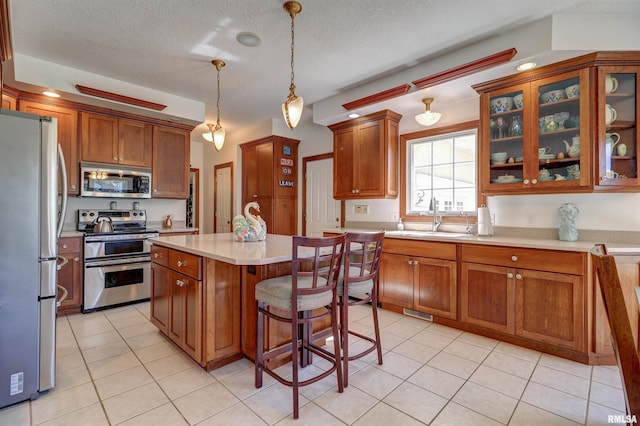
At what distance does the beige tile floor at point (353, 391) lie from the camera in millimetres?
1710

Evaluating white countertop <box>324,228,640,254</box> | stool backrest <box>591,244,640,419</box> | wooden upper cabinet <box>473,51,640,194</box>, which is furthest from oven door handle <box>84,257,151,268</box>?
stool backrest <box>591,244,640,419</box>

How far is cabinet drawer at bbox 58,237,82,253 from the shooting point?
327cm

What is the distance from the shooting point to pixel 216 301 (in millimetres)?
2178

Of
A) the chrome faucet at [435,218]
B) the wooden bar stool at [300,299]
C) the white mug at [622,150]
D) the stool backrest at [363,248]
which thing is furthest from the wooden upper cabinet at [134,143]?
the white mug at [622,150]

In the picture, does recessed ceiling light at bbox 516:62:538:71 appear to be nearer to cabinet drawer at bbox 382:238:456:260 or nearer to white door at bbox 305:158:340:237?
cabinet drawer at bbox 382:238:456:260

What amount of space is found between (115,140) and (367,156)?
321cm

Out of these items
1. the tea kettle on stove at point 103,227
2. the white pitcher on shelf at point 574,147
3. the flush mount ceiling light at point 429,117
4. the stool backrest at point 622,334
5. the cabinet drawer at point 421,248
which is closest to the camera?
the stool backrest at point 622,334

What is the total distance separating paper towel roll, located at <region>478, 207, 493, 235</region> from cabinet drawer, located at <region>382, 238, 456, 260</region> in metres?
0.44

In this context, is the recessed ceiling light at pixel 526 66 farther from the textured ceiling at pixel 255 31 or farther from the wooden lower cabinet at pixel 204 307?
the wooden lower cabinet at pixel 204 307

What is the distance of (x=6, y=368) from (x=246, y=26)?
9.28 ft

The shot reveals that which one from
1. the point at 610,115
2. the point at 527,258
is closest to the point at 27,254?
the point at 527,258

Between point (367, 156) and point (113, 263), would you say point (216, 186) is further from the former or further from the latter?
point (367, 156)

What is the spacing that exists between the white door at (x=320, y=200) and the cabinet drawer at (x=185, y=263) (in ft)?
9.07

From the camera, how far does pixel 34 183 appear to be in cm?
181
